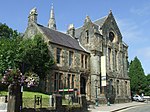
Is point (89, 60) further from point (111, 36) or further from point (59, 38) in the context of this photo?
point (111, 36)

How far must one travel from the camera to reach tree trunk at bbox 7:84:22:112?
16.7 m

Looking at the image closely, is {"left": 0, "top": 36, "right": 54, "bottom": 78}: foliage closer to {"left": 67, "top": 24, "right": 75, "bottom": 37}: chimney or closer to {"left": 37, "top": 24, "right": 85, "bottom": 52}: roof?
{"left": 37, "top": 24, "right": 85, "bottom": 52}: roof

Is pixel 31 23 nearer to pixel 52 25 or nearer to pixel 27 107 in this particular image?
pixel 27 107

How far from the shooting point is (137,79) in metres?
62.3

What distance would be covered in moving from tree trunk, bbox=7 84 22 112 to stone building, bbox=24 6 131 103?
13078 mm

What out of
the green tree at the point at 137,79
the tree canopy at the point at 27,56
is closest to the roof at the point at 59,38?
the tree canopy at the point at 27,56

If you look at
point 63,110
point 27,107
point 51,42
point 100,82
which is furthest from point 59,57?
point 27,107

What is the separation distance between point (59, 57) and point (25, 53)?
6241 mm

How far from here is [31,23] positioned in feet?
114

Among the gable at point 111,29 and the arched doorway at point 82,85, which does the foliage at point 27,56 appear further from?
the gable at point 111,29

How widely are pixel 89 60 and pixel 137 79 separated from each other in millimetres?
29345

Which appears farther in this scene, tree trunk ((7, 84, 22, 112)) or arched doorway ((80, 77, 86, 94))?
arched doorway ((80, 77, 86, 94))

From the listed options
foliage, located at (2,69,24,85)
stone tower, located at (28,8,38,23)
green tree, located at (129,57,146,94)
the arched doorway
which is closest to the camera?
foliage, located at (2,69,24,85)

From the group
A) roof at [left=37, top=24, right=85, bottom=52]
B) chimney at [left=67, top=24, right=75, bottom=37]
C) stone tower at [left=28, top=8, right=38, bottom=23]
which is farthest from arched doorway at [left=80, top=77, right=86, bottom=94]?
stone tower at [left=28, top=8, right=38, bottom=23]
